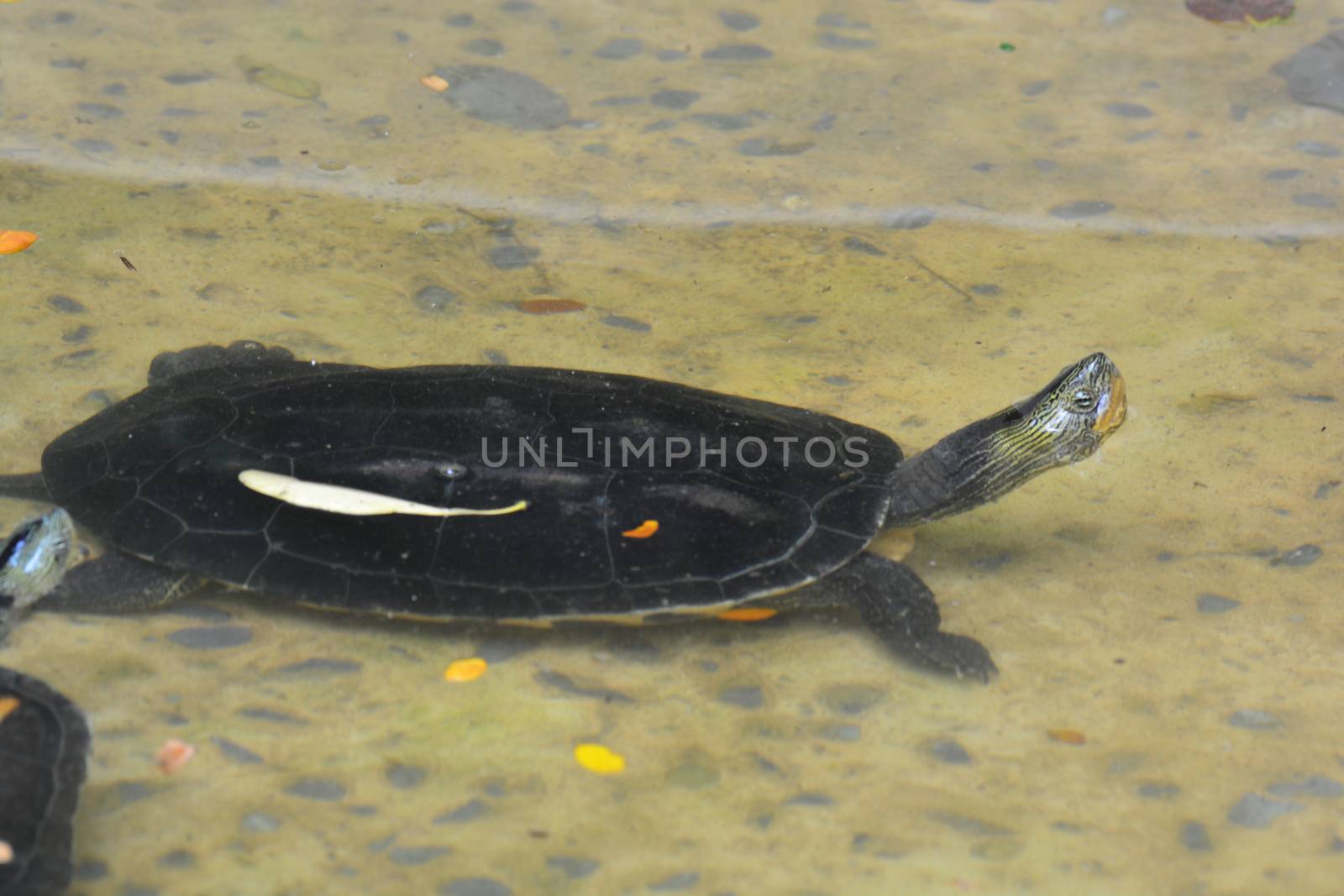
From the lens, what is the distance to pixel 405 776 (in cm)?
297

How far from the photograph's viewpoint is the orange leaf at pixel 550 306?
508cm

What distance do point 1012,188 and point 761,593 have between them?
355 centimetres

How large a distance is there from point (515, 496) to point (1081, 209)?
3787 mm

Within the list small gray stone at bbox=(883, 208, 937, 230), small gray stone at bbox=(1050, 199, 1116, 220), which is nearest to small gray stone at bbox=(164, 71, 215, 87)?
small gray stone at bbox=(883, 208, 937, 230)

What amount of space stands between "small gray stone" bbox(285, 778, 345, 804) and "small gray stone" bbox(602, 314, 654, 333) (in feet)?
8.33

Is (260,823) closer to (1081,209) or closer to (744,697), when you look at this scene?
(744,697)

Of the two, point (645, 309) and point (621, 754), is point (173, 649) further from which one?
point (645, 309)

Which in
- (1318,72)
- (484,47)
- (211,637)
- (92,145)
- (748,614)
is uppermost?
(1318,72)

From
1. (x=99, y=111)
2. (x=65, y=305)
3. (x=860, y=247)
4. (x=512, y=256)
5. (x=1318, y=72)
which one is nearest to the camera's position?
(x=65, y=305)

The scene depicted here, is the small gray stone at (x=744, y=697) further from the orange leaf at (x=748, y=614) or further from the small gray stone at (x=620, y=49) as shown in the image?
the small gray stone at (x=620, y=49)

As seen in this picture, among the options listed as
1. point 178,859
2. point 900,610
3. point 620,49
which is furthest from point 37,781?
point 620,49

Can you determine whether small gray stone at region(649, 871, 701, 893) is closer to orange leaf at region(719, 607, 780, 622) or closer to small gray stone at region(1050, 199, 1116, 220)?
orange leaf at region(719, 607, 780, 622)

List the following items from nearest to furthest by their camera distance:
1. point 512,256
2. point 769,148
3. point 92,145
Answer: point 512,256
point 92,145
point 769,148

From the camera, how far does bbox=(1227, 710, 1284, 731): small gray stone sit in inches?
128
